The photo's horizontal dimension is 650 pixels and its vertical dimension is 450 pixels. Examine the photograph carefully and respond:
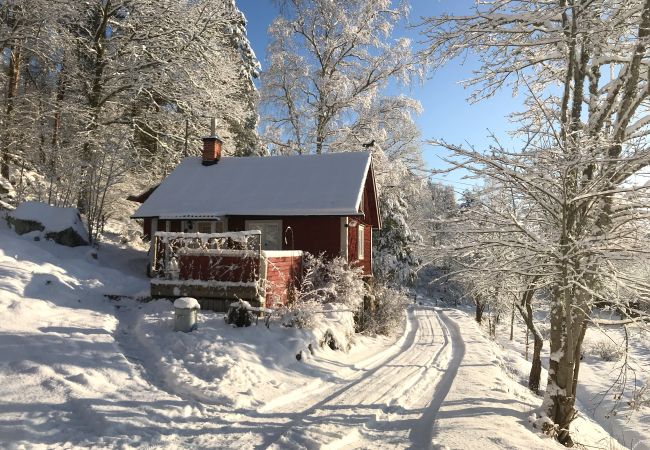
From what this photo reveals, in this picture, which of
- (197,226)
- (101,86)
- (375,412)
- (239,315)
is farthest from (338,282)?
(101,86)

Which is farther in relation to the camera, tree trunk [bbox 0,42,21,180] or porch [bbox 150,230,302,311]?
tree trunk [bbox 0,42,21,180]

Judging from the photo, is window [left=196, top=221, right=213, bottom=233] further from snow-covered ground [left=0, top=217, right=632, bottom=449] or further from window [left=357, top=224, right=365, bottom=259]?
window [left=357, top=224, right=365, bottom=259]

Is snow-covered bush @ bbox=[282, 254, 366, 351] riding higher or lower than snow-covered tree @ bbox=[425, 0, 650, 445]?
lower

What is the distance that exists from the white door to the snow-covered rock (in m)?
5.76

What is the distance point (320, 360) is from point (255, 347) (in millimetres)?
1600

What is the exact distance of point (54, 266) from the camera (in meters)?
10.9

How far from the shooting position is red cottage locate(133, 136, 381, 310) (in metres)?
9.96

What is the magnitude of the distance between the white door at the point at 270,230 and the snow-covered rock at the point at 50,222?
5.76 meters

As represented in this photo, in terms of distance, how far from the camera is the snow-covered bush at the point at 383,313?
49.1 feet

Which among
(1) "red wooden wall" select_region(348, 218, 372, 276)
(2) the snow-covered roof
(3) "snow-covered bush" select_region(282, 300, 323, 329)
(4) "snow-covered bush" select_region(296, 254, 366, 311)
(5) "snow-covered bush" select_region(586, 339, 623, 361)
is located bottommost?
(5) "snow-covered bush" select_region(586, 339, 623, 361)

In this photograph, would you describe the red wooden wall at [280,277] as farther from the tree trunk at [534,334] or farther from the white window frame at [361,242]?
the tree trunk at [534,334]

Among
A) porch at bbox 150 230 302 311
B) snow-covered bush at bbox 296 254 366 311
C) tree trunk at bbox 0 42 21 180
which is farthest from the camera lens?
tree trunk at bbox 0 42 21 180

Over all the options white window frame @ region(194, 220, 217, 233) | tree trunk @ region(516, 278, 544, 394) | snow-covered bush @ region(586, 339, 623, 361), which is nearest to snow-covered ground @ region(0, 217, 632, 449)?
tree trunk @ region(516, 278, 544, 394)

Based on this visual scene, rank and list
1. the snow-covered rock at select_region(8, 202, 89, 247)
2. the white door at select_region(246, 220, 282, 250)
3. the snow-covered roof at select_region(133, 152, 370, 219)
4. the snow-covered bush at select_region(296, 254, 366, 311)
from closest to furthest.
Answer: the snow-covered bush at select_region(296, 254, 366, 311) → the snow-covered rock at select_region(8, 202, 89, 247) → the snow-covered roof at select_region(133, 152, 370, 219) → the white door at select_region(246, 220, 282, 250)
